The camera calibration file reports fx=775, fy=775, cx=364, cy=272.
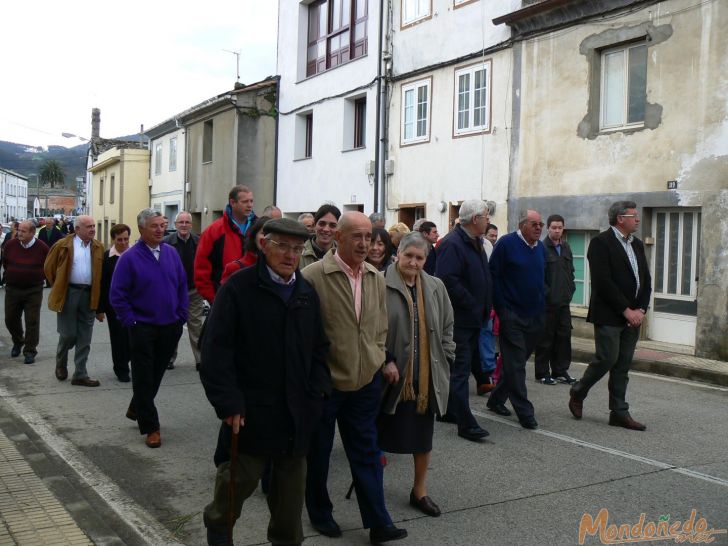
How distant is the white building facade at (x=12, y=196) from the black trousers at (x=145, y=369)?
11444cm

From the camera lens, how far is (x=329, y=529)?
14.9 ft

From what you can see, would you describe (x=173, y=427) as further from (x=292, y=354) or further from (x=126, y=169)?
(x=126, y=169)

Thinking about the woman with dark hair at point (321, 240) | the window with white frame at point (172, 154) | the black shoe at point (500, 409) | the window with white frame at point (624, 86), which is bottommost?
the black shoe at point (500, 409)

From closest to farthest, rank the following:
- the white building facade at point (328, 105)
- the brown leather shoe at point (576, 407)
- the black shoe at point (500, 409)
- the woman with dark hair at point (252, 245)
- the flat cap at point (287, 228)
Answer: the flat cap at point (287, 228) < the woman with dark hair at point (252, 245) < the brown leather shoe at point (576, 407) < the black shoe at point (500, 409) < the white building facade at point (328, 105)

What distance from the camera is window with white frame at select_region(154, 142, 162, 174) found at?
34.9 metres

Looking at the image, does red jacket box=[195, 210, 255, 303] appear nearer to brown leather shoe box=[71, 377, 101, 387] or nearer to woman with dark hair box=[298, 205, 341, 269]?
woman with dark hair box=[298, 205, 341, 269]

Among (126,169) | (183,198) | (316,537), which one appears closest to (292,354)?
(316,537)

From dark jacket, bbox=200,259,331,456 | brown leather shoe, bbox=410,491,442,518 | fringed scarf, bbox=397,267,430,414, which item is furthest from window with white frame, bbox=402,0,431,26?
dark jacket, bbox=200,259,331,456

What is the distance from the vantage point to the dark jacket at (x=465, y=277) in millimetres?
6633

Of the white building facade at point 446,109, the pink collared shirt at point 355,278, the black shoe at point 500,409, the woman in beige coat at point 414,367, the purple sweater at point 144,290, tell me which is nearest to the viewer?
the pink collared shirt at point 355,278

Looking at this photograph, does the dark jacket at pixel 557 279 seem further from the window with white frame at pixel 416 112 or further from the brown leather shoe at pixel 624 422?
the window with white frame at pixel 416 112

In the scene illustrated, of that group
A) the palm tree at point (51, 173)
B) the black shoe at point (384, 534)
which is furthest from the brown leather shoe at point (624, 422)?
the palm tree at point (51, 173)

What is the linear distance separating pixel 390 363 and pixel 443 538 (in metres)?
1.06

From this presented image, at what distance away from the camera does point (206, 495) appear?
5.28 meters
